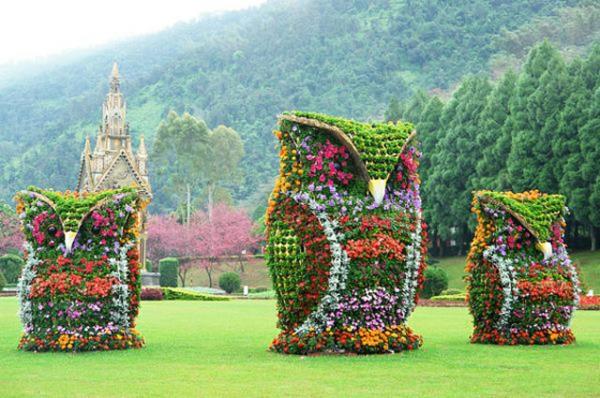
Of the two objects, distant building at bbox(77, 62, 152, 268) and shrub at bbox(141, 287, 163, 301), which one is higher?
distant building at bbox(77, 62, 152, 268)

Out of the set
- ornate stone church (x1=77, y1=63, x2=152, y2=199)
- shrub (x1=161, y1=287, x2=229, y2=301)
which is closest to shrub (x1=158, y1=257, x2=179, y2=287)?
ornate stone church (x1=77, y1=63, x2=152, y2=199)

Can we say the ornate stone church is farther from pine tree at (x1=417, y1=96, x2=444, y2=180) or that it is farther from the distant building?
pine tree at (x1=417, y1=96, x2=444, y2=180)

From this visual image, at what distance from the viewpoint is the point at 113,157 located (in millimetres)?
52781

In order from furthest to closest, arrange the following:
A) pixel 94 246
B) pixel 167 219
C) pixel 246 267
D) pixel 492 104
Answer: pixel 167 219 < pixel 246 267 < pixel 492 104 < pixel 94 246

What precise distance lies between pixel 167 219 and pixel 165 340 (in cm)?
5395

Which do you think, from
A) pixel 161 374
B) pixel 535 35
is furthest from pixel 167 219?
pixel 161 374

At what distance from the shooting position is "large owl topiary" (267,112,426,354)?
1105 centimetres

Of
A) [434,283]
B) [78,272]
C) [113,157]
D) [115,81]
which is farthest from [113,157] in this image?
[78,272]

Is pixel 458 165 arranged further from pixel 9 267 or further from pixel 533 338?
pixel 533 338

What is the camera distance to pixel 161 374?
9.45 meters

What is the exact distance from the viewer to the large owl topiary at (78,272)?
11859 millimetres

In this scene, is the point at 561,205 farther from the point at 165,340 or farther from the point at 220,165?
the point at 220,165

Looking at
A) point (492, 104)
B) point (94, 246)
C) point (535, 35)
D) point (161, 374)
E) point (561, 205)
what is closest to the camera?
point (161, 374)

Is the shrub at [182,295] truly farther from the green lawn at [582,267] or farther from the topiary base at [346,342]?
Result: the topiary base at [346,342]
